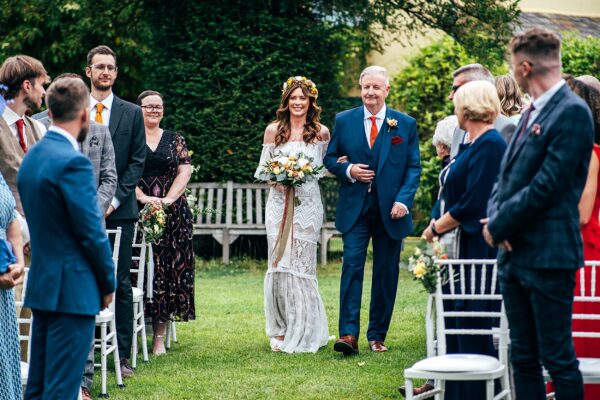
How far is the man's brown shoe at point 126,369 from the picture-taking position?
7739 mm

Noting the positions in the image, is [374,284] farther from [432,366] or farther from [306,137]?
[432,366]

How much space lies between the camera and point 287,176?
8742 mm

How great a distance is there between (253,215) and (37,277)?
1145cm

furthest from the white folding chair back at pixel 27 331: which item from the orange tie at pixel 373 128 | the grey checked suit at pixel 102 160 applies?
the orange tie at pixel 373 128

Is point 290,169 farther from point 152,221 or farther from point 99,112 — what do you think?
point 99,112

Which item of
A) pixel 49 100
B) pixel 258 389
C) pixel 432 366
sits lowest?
pixel 258 389

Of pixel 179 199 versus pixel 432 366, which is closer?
pixel 432 366

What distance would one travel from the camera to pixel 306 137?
29.6 ft

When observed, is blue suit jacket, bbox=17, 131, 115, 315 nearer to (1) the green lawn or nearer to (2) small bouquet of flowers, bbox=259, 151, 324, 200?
(1) the green lawn

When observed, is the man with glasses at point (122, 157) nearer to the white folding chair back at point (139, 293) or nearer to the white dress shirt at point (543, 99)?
the white folding chair back at point (139, 293)

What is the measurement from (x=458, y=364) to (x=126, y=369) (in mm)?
3509

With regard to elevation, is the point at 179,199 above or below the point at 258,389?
above

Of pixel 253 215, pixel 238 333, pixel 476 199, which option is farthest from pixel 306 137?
pixel 253 215

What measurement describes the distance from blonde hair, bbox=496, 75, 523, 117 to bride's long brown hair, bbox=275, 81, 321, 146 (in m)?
1.99
